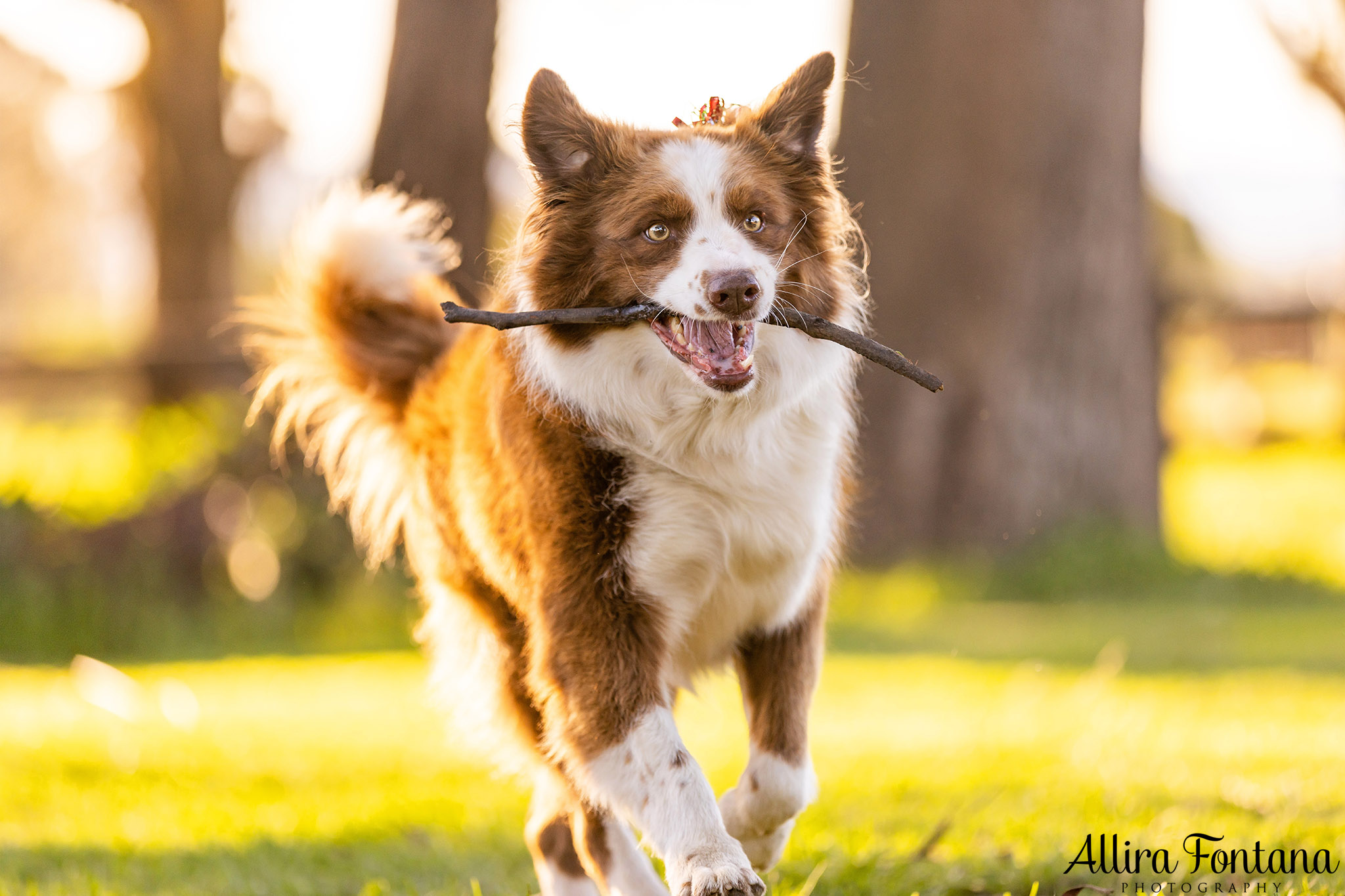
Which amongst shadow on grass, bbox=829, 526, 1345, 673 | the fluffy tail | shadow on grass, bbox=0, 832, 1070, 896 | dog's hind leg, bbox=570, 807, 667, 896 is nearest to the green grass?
shadow on grass, bbox=0, 832, 1070, 896

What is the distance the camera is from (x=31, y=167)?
34.7 metres

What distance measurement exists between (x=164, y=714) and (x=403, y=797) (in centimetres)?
272

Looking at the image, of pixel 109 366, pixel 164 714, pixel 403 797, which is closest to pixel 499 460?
pixel 403 797

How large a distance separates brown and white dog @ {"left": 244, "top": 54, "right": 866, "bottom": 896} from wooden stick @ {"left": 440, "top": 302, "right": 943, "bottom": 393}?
41mm

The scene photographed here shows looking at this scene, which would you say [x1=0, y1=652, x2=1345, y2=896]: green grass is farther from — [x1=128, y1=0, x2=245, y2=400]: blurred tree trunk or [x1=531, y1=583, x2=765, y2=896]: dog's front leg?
[x1=128, y1=0, x2=245, y2=400]: blurred tree trunk

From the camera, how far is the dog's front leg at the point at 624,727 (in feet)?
10.5

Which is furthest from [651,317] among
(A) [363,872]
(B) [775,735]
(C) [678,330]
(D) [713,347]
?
(A) [363,872]

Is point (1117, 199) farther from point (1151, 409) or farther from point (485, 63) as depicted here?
point (485, 63)

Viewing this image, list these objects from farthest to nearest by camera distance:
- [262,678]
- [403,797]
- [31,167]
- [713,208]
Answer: [31,167]
[262,678]
[403,797]
[713,208]

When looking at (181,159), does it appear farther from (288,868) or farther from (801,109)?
(801,109)

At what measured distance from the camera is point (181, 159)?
14.1 m

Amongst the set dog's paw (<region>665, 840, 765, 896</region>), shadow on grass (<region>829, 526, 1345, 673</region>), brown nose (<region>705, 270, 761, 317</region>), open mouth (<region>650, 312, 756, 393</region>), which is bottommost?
shadow on grass (<region>829, 526, 1345, 673</region>)

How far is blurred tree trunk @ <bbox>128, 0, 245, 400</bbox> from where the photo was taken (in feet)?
43.6

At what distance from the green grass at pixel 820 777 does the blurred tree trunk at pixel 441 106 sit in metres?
3.72
